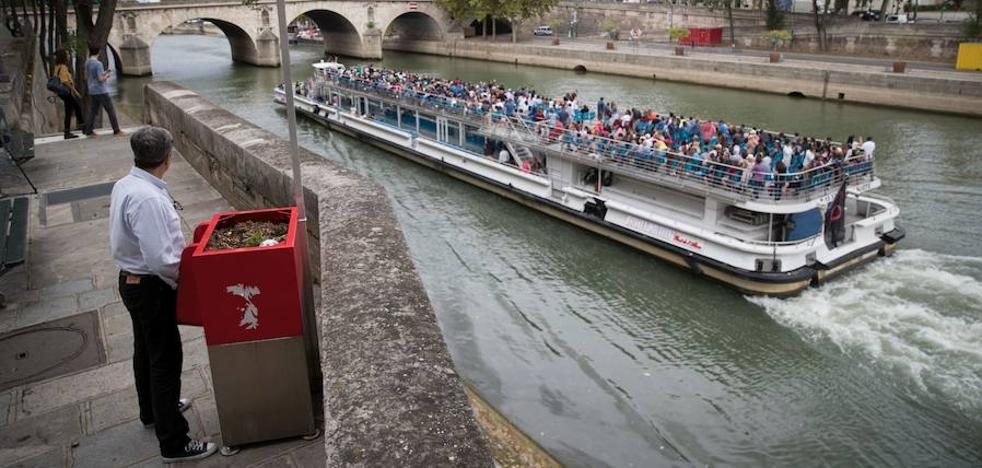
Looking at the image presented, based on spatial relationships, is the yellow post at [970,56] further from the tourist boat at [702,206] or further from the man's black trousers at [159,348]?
the man's black trousers at [159,348]

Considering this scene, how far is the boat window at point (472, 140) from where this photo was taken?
22.9 metres

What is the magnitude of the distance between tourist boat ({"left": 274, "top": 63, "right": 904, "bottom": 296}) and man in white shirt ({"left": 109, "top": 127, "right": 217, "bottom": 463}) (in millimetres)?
12304

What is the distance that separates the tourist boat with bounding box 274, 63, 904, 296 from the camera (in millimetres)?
14398

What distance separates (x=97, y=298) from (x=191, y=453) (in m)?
3.10

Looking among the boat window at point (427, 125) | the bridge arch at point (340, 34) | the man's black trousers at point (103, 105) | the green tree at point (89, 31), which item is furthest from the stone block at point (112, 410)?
the bridge arch at point (340, 34)

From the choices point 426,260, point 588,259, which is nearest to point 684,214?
point 588,259

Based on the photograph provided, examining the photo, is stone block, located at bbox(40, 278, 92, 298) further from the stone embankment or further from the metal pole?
the stone embankment

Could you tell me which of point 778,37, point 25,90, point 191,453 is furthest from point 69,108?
point 778,37

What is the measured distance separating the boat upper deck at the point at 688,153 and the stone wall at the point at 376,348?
33.3 ft

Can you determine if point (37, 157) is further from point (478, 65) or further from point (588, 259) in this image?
point (478, 65)

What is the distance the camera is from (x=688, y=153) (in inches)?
643

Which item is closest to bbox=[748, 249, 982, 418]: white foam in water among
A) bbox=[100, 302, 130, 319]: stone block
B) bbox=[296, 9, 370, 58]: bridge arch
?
bbox=[100, 302, 130, 319]: stone block

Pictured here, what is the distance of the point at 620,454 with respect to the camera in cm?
972

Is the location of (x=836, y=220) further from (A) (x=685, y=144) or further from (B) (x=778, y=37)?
(B) (x=778, y=37)
